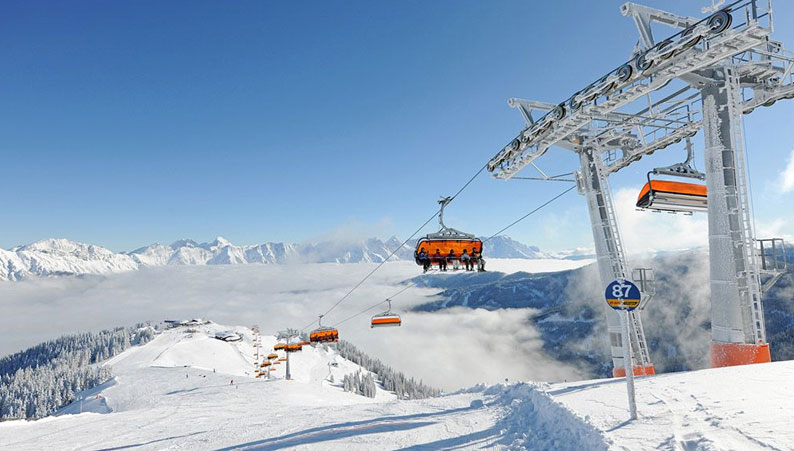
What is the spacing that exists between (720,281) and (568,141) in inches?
363

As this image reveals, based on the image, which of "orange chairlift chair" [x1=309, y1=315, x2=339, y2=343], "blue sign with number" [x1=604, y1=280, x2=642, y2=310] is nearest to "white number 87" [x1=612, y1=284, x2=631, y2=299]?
"blue sign with number" [x1=604, y1=280, x2=642, y2=310]

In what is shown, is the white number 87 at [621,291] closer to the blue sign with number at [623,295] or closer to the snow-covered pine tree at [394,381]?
the blue sign with number at [623,295]

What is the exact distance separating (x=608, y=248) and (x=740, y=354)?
709 cm

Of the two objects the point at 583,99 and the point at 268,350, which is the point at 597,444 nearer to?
the point at 583,99

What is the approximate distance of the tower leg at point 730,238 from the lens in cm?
1284

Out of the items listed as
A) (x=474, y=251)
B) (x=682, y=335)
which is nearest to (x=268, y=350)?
(x=474, y=251)

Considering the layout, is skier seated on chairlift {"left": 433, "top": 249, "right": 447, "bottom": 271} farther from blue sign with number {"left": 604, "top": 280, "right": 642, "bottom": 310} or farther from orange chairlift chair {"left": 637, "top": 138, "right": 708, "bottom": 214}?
blue sign with number {"left": 604, "top": 280, "right": 642, "bottom": 310}

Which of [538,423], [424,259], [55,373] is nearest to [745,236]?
[538,423]

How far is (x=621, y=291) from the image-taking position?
332 inches

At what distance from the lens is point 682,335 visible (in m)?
186

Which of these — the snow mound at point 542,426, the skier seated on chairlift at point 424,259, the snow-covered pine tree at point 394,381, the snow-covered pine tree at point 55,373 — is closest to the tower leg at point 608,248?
the skier seated on chairlift at point 424,259

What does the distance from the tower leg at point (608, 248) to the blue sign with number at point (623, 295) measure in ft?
38.2

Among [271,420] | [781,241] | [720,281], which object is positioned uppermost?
[781,241]

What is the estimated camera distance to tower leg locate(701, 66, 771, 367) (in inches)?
505
